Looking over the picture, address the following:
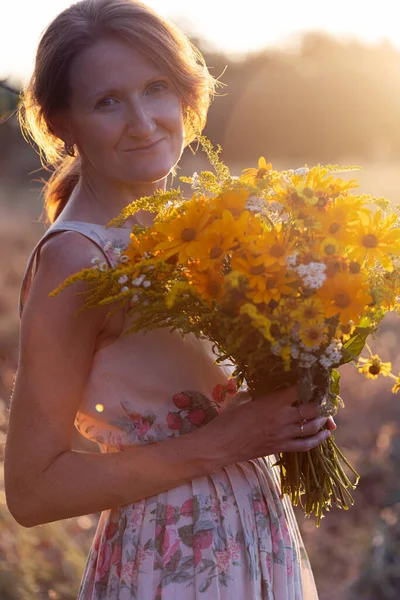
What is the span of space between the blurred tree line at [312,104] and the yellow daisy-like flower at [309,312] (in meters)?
11.2

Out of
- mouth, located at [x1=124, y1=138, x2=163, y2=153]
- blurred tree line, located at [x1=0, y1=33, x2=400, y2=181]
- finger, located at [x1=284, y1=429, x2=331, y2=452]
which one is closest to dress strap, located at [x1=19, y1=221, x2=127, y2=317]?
mouth, located at [x1=124, y1=138, x2=163, y2=153]

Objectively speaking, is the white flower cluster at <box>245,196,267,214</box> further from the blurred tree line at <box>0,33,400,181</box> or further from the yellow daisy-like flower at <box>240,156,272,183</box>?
the blurred tree line at <box>0,33,400,181</box>

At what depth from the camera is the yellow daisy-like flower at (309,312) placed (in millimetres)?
1259

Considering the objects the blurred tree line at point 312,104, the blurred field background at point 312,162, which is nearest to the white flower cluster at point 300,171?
the blurred field background at point 312,162

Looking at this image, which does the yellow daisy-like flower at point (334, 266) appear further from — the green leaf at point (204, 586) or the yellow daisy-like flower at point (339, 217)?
the green leaf at point (204, 586)

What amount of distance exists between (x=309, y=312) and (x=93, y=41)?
2.83 ft

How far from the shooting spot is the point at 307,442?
1.53 metres

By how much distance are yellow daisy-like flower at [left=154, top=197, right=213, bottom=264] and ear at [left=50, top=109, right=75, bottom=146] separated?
23.8 inches

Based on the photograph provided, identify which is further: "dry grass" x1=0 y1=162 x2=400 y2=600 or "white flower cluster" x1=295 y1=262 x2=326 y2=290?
"dry grass" x1=0 y1=162 x2=400 y2=600

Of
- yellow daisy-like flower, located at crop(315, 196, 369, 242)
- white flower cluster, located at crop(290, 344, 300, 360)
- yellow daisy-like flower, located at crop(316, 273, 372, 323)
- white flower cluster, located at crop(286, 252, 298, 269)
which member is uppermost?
yellow daisy-like flower, located at crop(315, 196, 369, 242)

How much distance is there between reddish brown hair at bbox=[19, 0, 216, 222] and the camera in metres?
1.68

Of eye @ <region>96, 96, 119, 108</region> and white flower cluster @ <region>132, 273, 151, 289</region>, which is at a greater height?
eye @ <region>96, 96, 119, 108</region>

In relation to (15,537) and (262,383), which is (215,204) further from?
(15,537)

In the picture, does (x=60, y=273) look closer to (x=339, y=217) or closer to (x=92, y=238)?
(x=92, y=238)
